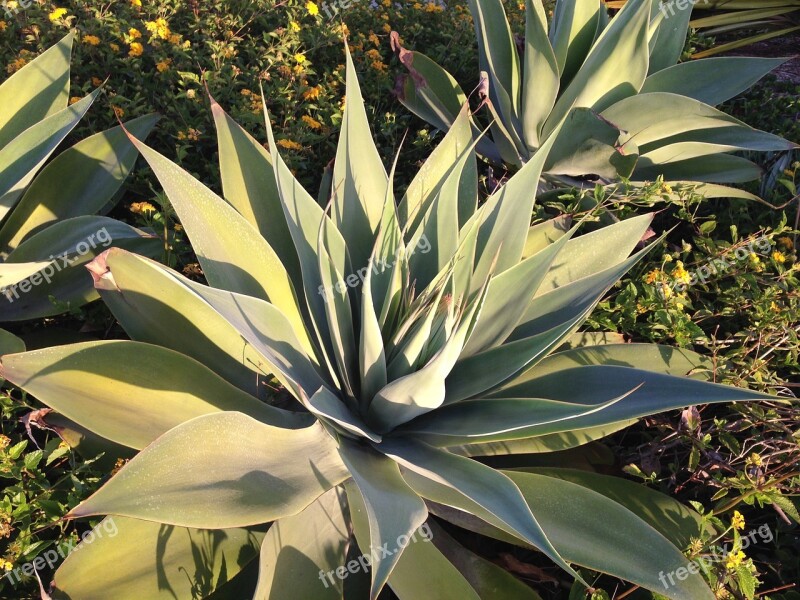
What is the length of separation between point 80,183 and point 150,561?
123cm

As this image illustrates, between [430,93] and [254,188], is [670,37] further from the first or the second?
[254,188]

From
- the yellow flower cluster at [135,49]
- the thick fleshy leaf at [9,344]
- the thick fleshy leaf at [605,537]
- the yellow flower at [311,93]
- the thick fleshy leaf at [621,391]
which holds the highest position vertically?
the yellow flower cluster at [135,49]

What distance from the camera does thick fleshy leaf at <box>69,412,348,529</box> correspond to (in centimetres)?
107

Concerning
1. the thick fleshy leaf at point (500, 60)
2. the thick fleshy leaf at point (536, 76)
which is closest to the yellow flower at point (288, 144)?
the thick fleshy leaf at point (500, 60)

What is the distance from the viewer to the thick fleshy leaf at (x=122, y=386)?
123 cm

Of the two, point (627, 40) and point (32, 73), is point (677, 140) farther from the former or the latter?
point (32, 73)

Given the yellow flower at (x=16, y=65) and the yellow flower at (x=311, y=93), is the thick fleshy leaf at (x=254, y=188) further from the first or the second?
the yellow flower at (x=16, y=65)

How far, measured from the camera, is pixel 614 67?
7.95 feet

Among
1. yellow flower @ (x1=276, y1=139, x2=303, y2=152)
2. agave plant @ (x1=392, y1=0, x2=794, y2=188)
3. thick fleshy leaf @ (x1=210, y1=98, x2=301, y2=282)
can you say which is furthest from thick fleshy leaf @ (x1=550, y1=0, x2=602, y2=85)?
thick fleshy leaf @ (x1=210, y1=98, x2=301, y2=282)

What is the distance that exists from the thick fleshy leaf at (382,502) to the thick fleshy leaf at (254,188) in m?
0.55

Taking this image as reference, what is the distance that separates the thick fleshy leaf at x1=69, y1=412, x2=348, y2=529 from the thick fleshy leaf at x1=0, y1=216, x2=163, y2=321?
74 centimetres

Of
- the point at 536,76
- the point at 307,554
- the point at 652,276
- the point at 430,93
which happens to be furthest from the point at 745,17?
the point at 307,554

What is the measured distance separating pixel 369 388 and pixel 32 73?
146cm

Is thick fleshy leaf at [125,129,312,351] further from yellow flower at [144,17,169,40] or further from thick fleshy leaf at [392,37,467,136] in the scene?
yellow flower at [144,17,169,40]
